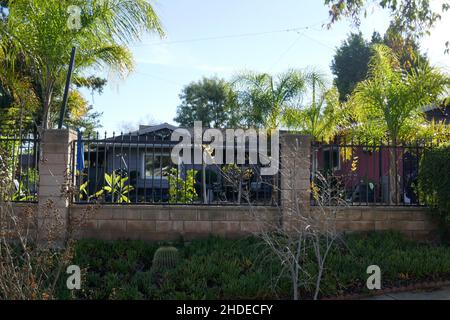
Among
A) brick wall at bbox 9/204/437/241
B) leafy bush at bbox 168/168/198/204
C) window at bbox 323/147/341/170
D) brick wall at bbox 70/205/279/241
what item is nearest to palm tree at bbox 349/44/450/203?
window at bbox 323/147/341/170

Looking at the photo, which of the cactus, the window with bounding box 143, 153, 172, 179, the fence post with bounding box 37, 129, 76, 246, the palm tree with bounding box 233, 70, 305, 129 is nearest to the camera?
the cactus

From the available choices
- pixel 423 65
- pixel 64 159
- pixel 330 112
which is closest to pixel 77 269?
pixel 64 159

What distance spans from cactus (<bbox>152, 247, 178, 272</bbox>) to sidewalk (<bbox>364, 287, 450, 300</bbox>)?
8.86 feet

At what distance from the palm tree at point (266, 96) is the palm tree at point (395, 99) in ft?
10.9

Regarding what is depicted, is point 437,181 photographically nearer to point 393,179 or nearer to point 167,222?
point 393,179

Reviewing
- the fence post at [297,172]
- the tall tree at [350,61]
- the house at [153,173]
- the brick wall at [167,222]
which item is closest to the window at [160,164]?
the house at [153,173]

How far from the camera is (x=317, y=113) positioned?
47.8ft

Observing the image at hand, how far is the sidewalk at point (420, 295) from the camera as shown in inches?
244

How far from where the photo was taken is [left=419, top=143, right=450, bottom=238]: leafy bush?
7919mm

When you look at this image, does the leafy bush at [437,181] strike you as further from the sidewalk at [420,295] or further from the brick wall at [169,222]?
the sidewalk at [420,295]

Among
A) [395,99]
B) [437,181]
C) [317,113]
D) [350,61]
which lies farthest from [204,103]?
[437,181]

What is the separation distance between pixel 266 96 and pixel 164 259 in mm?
8332

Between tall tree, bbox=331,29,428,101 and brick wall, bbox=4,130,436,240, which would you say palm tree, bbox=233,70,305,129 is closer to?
brick wall, bbox=4,130,436,240

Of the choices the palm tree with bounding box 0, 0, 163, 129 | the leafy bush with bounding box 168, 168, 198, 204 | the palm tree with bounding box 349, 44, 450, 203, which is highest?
the palm tree with bounding box 0, 0, 163, 129
